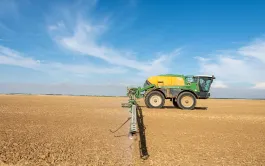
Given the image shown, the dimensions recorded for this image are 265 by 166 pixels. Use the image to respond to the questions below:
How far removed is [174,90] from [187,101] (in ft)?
4.25

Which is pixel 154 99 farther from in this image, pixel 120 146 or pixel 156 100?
pixel 120 146

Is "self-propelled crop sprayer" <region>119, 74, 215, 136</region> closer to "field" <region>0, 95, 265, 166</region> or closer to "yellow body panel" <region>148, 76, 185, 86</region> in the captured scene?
"yellow body panel" <region>148, 76, 185, 86</region>

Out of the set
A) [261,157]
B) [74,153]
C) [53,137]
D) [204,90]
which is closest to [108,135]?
[53,137]

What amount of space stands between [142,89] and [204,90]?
197 inches

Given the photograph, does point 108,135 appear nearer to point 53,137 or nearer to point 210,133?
point 53,137

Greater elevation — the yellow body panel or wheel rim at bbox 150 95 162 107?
the yellow body panel

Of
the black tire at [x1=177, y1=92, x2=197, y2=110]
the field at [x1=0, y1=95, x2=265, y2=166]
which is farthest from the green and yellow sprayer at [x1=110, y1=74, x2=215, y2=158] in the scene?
the field at [x1=0, y1=95, x2=265, y2=166]

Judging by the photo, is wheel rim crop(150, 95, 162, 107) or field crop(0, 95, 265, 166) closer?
field crop(0, 95, 265, 166)

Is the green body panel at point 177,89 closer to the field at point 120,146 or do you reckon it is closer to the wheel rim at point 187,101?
the wheel rim at point 187,101

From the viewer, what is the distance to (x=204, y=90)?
68.2ft

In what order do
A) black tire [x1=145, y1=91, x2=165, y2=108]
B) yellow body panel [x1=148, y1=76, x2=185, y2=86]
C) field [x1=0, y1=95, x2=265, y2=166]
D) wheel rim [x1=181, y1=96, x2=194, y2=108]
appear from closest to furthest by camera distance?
field [x1=0, y1=95, x2=265, y2=166] < black tire [x1=145, y1=91, x2=165, y2=108] < wheel rim [x1=181, y1=96, x2=194, y2=108] < yellow body panel [x1=148, y1=76, x2=185, y2=86]

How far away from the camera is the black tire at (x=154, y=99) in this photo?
19.7 metres

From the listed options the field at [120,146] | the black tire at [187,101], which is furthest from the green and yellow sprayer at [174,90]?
the field at [120,146]

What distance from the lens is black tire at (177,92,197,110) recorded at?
64.8 ft
